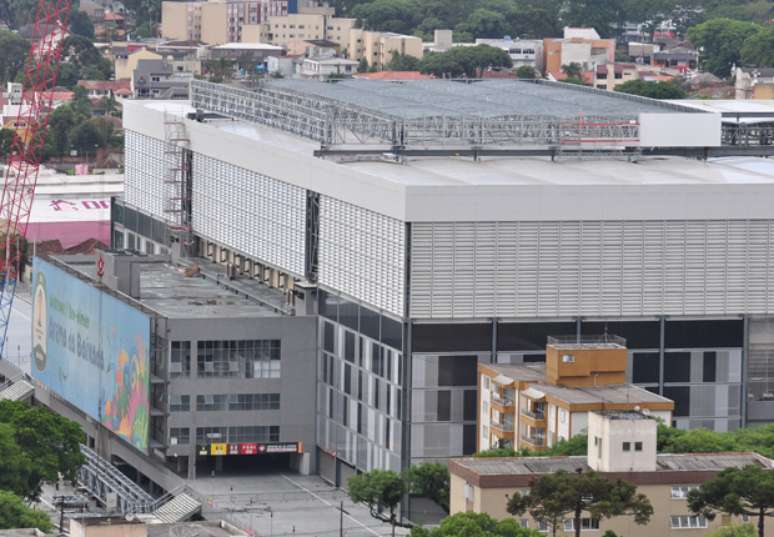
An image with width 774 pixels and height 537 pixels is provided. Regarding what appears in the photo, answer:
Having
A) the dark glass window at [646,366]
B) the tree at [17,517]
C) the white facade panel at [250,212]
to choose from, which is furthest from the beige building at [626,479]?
the white facade panel at [250,212]

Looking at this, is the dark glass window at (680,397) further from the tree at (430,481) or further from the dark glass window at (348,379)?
the dark glass window at (348,379)

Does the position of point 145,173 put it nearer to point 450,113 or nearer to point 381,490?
point 450,113

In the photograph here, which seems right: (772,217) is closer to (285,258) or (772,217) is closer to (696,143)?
(696,143)

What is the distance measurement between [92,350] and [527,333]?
763 inches

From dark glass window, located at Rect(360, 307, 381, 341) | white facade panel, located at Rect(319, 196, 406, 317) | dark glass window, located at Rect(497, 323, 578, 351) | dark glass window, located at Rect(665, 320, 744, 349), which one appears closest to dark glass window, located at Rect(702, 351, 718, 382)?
dark glass window, located at Rect(665, 320, 744, 349)

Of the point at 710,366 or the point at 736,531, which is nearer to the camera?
the point at 736,531

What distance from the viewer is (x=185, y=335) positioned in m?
96.9

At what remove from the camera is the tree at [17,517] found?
80062 millimetres

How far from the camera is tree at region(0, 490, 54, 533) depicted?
8006cm

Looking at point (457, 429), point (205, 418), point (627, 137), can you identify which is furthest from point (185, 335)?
point (627, 137)

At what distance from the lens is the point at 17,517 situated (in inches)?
3172

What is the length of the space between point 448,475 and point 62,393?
2604 cm

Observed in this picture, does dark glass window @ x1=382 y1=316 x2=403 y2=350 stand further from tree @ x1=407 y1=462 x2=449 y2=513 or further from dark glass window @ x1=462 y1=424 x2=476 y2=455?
tree @ x1=407 y1=462 x2=449 y2=513

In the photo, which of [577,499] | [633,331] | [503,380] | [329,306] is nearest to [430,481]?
[503,380]
